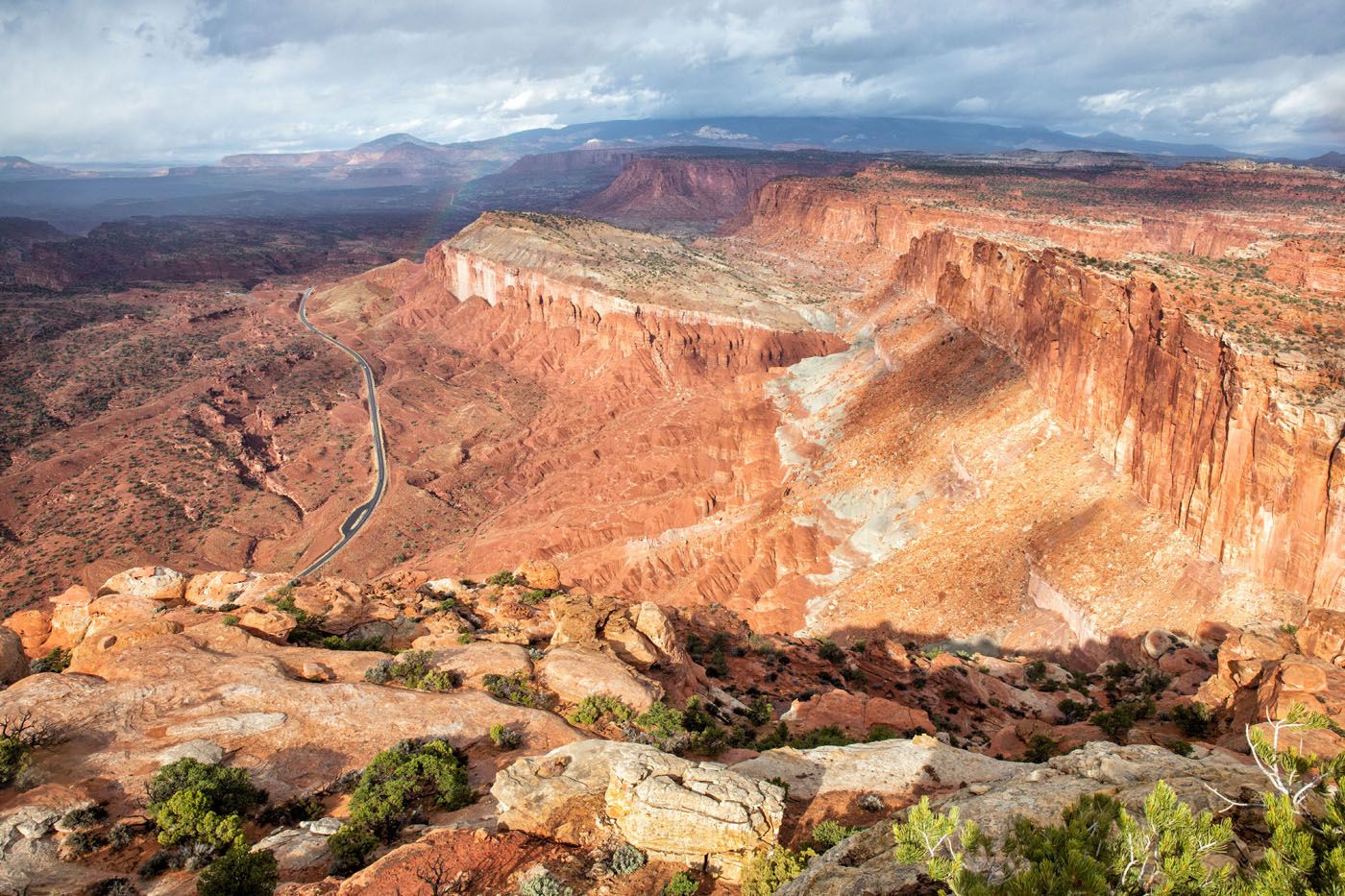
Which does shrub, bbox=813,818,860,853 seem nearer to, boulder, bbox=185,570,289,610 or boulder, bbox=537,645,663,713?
boulder, bbox=537,645,663,713

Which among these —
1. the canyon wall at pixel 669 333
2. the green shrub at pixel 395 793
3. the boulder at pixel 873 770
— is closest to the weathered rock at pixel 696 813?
the boulder at pixel 873 770

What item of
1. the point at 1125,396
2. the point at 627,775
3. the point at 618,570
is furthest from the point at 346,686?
the point at 1125,396

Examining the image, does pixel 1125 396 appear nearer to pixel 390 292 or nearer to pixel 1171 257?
pixel 1171 257

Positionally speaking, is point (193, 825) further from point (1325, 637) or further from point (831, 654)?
point (1325, 637)

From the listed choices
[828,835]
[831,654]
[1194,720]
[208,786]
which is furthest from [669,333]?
[828,835]

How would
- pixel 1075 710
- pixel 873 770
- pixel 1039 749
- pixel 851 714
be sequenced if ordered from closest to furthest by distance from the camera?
pixel 873 770, pixel 1039 749, pixel 851 714, pixel 1075 710

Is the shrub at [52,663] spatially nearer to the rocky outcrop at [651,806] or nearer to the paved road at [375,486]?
the rocky outcrop at [651,806]

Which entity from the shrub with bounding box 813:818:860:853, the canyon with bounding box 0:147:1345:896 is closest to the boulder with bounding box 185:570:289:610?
the canyon with bounding box 0:147:1345:896
